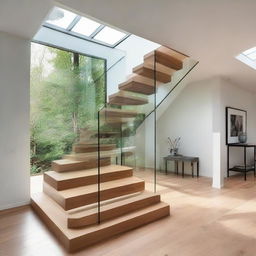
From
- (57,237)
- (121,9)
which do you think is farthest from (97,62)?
(57,237)

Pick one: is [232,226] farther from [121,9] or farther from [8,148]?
[8,148]

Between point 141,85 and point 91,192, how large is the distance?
223 centimetres

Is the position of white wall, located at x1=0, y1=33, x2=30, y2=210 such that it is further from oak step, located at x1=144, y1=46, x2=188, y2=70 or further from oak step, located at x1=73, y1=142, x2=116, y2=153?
oak step, located at x1=144, y1=46, x2=188, y2=70

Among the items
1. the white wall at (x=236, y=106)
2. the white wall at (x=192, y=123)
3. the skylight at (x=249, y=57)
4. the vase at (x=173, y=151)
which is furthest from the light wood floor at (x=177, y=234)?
the skylight at (x=249, y=57)

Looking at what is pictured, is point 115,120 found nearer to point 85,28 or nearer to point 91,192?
point 91,192

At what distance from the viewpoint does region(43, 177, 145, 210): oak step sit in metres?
2.59

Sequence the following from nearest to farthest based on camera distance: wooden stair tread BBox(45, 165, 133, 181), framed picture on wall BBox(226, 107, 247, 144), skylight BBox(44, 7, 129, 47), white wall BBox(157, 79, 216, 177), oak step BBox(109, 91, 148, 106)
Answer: wooden stair tread BBox(45, 165, 133, 181) → oak step BBox(109, 91, 148, 106) → skylight BBox(44, 7, 129, 47) → framed picture on wall BBox(226, 107, 247, 144) → white wall BBox(157, 79, 216, 177)

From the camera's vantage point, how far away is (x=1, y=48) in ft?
10.1

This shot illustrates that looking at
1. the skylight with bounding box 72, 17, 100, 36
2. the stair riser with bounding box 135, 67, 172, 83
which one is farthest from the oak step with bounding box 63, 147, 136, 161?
the skylight with bounding box 72, 17, 100, 36

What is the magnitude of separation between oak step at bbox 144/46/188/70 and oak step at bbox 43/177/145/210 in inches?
88.2

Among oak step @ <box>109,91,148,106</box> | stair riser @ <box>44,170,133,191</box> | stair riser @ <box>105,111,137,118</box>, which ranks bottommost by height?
stair riser @ <box>44,170,133,191</box>

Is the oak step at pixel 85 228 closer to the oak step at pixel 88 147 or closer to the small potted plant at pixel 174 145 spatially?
the oak step at pixel 88 147

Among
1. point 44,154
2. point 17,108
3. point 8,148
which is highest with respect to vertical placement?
point 17,108

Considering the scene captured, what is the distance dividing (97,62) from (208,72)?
9.05 ft
